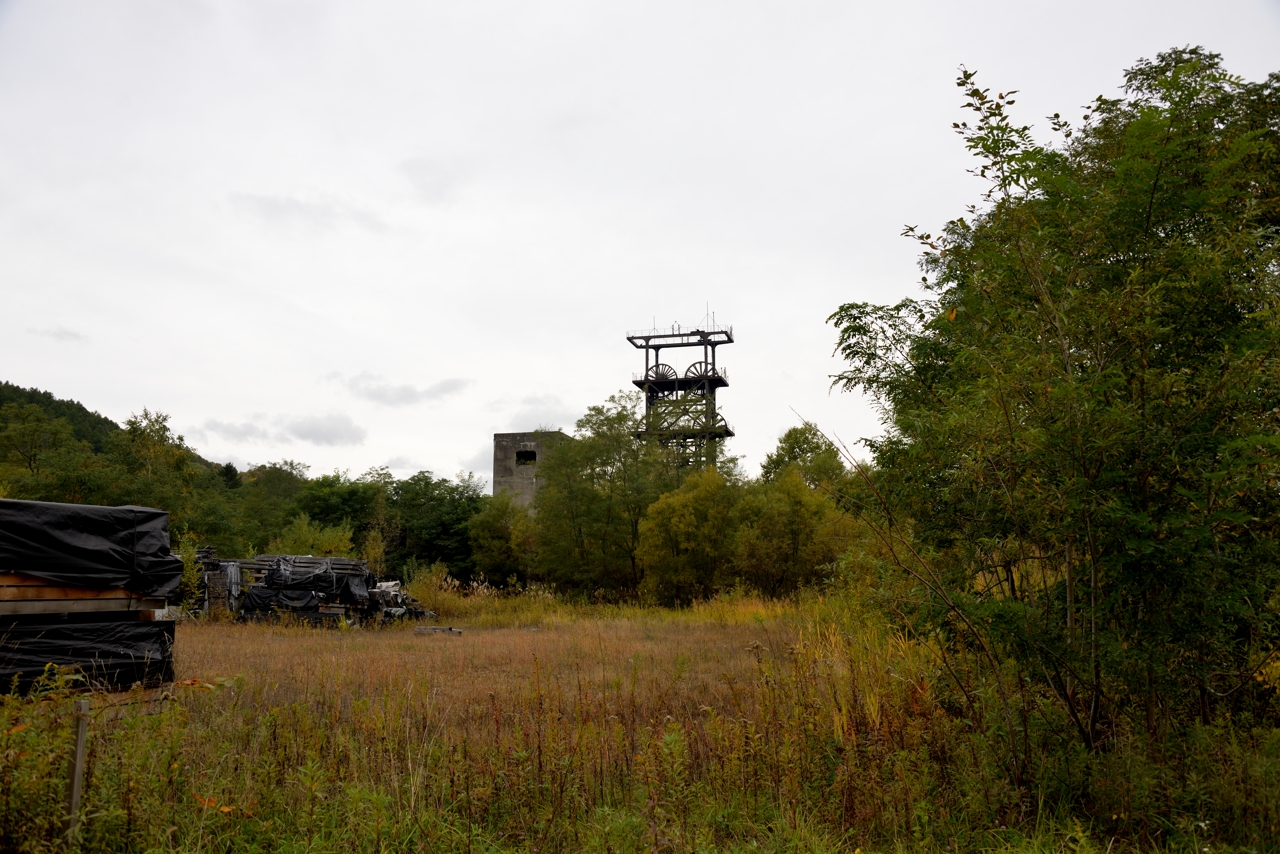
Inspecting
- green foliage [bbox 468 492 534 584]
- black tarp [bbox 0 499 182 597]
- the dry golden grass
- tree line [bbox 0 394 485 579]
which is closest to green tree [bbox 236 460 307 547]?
tree line [bbox 0 394 485 579]

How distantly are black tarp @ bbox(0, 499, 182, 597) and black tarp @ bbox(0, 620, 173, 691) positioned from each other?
1.10ft

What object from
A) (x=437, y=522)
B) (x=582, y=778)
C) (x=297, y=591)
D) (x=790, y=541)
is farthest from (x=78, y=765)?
(x=437, y=522)

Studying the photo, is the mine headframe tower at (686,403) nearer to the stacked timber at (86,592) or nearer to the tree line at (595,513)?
the tree line at (595,513)

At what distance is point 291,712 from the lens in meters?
5.79

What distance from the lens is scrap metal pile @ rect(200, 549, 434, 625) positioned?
18016 millimetres

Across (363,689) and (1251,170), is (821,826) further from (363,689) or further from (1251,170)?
(1251,170)

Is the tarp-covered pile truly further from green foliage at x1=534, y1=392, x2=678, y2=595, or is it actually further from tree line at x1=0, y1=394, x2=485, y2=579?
green foliage at x1=534, y1=392, x2=678, y2=595

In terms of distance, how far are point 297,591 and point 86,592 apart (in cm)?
1271

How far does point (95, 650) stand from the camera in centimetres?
627

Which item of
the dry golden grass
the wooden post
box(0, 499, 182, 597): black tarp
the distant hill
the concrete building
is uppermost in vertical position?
the distant hill

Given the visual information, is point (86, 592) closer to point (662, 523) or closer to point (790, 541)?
point (790, 541)

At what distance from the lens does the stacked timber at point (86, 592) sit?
5844mm

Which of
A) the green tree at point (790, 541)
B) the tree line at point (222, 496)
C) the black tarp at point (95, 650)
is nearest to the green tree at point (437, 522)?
the tree line at point (222, 496)

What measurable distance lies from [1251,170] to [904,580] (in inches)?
178
